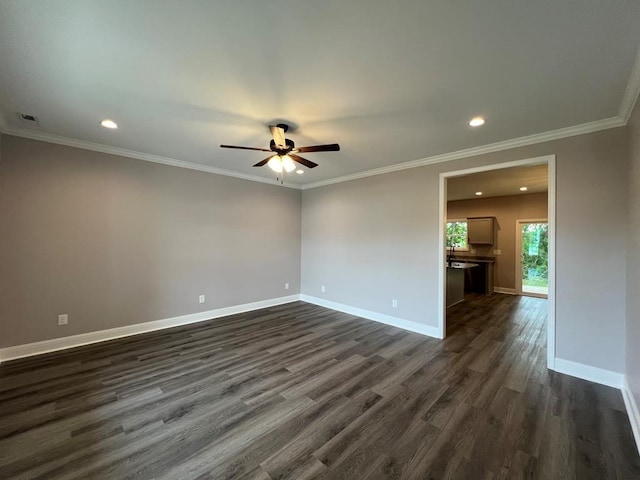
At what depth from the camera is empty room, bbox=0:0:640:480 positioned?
5.41ft

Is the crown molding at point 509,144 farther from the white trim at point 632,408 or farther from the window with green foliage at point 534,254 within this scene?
the window with green foliage at point 534,254

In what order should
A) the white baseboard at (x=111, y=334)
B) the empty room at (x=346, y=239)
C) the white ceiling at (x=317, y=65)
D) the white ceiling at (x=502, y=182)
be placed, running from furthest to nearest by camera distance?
the white ceiling at (x=502, y=182)
the white baseboard at (x=111, y=334)
the empty room at (x=346, y=239)
the white ceiling at (x=317, y=65)

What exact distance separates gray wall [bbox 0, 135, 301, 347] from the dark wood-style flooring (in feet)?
2.12

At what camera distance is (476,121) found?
274cm

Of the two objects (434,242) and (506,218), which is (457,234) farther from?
(434,242)

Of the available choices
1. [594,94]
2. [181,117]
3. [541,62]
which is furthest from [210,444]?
[594,94]

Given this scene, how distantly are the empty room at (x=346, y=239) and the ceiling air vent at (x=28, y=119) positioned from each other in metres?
0.03

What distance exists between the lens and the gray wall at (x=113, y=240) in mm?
3168

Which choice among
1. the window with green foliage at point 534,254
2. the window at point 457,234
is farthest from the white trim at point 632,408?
the window at point 457,234

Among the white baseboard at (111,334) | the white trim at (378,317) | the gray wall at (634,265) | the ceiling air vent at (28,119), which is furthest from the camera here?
the white trim at (378,317)

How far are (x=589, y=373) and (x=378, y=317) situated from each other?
2672 mm

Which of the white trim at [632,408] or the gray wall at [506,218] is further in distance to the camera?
the gray wall at [506,218]

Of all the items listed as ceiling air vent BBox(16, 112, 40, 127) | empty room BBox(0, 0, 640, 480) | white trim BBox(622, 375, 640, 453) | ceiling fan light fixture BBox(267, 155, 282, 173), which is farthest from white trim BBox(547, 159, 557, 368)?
ceiling air vent BBox(16, 112, 40, 127)

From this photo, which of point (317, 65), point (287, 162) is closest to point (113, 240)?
point (287, 162)
